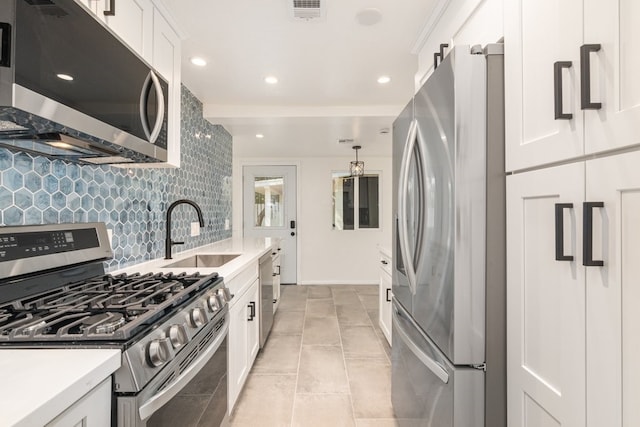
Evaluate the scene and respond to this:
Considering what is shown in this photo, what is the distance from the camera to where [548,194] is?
857 mm

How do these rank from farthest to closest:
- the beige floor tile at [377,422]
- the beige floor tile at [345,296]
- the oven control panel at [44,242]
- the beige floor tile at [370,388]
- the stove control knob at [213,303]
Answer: the beige floor tile at [345,296] → the beige floor tile at [370,388] → the beige floor tile at [377,422] → the stove control knob at [213,303] → the oven control panel at [44,242]

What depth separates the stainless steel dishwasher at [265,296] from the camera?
2682 millimetres

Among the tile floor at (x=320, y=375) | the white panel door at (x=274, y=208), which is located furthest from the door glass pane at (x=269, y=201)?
the tile floor at (x=320, y=375)

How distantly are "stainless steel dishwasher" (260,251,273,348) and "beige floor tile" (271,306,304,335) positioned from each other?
0.99 ft

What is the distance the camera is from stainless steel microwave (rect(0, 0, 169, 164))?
0.77m

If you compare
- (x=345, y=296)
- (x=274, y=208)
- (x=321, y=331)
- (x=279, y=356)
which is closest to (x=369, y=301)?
(x=345, y=296)

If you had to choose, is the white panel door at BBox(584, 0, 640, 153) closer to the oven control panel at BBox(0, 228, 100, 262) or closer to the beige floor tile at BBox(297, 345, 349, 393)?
the oven control panel at BBox(0, 228, 100, 262)

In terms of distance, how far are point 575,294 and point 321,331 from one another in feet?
9.26

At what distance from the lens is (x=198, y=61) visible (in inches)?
89.0

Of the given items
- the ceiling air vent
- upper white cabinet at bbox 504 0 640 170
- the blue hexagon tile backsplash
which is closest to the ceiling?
the ceiling air vent

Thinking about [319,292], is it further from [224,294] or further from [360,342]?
[224,294]

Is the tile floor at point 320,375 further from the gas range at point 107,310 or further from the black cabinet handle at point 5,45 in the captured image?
the black cabinet handle at point 5,45

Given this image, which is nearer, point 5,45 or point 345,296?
point 5,45

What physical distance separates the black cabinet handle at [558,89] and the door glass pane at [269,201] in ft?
16.5
